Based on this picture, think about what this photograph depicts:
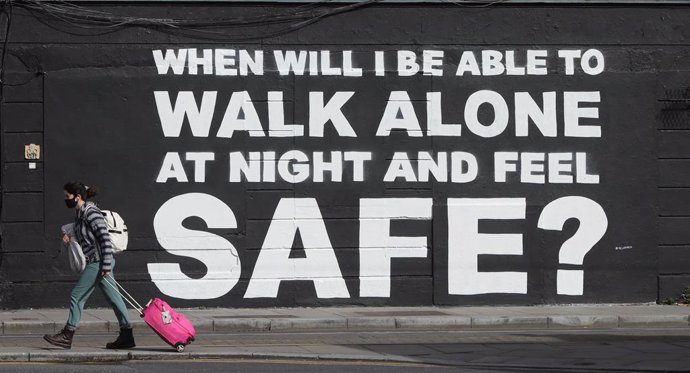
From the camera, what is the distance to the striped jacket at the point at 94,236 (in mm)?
13078

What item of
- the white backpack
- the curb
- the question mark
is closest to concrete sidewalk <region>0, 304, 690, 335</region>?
the curb

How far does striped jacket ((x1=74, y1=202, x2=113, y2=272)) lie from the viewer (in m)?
→ 13.1

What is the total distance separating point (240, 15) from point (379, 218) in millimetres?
3522

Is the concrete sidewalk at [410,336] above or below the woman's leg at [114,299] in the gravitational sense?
below

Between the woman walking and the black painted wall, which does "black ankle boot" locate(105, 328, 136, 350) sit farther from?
the black painted wall

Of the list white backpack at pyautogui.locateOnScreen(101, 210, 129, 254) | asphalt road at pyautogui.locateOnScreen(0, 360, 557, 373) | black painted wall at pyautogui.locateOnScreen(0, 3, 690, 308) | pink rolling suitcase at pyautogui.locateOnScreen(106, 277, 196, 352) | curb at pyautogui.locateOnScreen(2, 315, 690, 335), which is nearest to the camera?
asphalt road at pyautogui.locateOnScreen(0, 360, 557, 373)

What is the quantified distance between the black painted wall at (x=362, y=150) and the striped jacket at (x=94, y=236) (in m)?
4.45

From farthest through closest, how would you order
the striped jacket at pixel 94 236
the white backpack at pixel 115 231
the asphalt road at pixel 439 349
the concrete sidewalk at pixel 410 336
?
the white backpack at pixel 115 231
the striped jacket at pixel 94 236
the concrete sidewalk at pixel 410 336
the asphalt road at pixel 439 349

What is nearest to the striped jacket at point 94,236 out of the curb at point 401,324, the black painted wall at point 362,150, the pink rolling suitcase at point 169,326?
the pink rolling suitcase at point 169,326

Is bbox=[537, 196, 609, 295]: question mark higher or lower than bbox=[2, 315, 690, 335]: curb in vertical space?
higher

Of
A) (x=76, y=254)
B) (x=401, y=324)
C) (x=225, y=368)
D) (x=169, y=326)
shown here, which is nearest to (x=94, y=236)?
(x=76, y=254)

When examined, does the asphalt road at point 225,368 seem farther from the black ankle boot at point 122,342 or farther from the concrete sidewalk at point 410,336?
the black ankle boot at point 122,342

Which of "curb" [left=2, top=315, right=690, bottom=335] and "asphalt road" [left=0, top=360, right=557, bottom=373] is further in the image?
"curb" [left=2, top=315, right=690, bottom=335]

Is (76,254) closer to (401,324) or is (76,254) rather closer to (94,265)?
(94,265)
